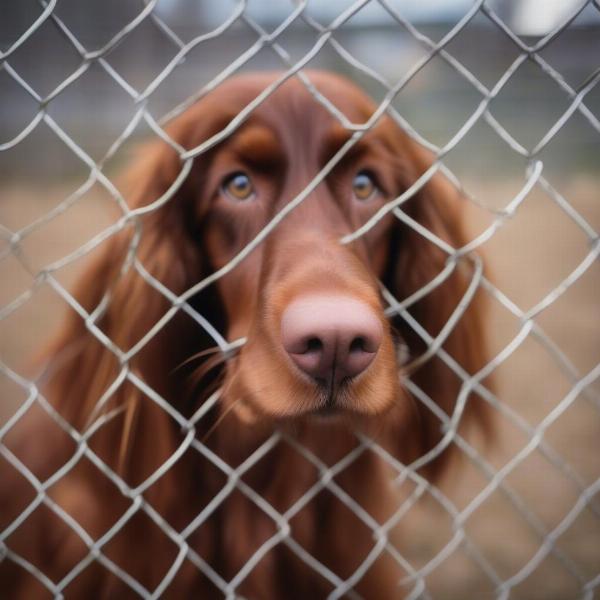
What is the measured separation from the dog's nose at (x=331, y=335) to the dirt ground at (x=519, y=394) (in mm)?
388

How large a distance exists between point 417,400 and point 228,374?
21.5 inches

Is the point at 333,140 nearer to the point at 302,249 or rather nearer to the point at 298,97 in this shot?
the point at 298,97

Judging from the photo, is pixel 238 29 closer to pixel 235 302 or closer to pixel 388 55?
pixel 388 55

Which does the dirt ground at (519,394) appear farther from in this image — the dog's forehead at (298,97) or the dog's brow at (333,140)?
the dog's brow at (333,140)

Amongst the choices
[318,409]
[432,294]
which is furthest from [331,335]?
[432,294]

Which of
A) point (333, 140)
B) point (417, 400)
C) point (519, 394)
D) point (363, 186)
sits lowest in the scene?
point (519, 394)

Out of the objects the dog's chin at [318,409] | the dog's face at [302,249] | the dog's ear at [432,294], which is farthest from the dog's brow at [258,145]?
the dog's chin at [318,409]

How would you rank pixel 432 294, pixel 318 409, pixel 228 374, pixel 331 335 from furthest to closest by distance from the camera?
pixel 432 294 < pixel 228 374 < pixel 318 409 < pixel 331 335

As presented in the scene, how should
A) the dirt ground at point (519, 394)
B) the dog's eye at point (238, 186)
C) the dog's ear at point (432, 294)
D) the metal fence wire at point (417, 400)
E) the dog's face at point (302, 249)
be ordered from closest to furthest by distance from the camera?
the metal fence wire at point (417, 400) < the dog's face at point (302, 249) < the dog's eye at point (238, 186) < the dog's ear at point (432, 294) < the dirt ground at point (519, 394)

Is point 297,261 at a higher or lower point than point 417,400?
higher

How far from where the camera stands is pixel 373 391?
48.4 inches

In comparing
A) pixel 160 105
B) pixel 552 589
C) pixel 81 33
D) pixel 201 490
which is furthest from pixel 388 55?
pixel 201 490

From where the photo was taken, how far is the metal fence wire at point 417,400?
101cm

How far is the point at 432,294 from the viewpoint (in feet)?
5.65
